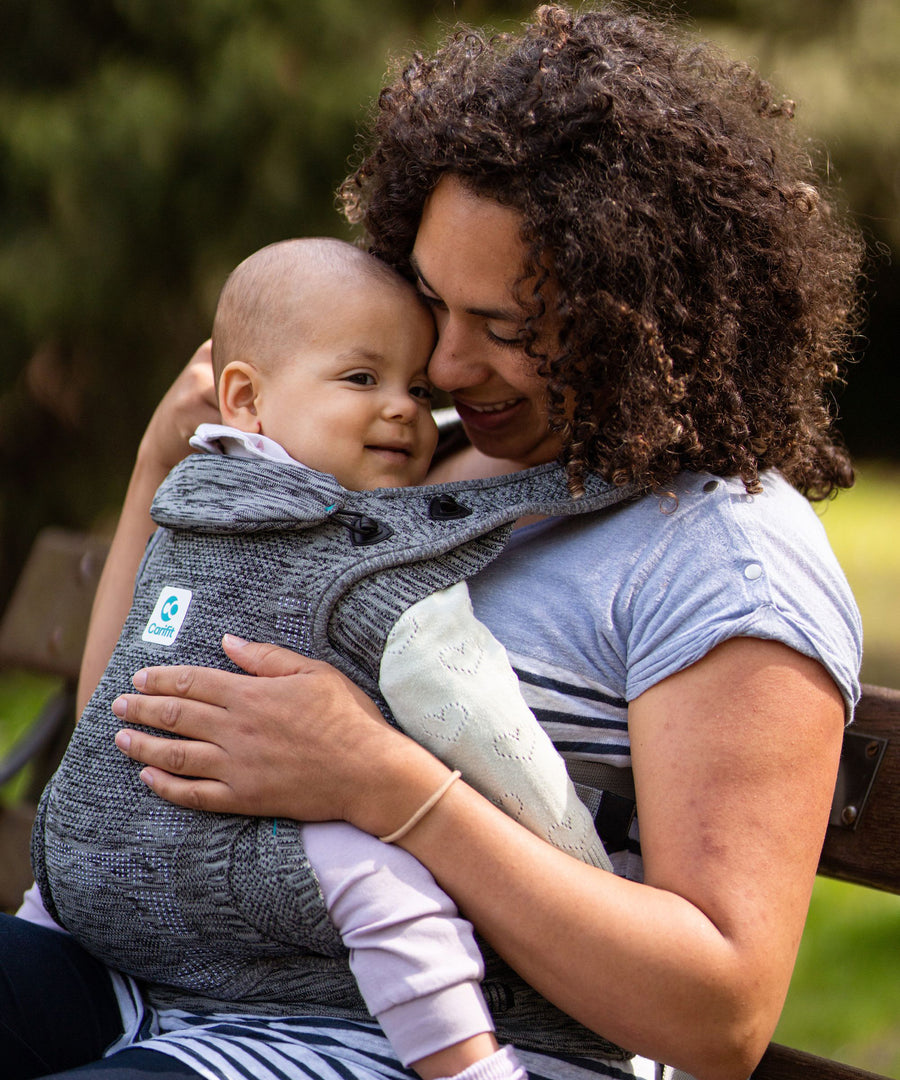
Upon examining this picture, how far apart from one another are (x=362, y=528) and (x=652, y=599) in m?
0.37

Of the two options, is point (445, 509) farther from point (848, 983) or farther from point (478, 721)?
point (848, 983)

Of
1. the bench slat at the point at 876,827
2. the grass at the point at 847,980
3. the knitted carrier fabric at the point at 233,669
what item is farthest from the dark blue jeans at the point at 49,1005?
the grass at the point at 847,980

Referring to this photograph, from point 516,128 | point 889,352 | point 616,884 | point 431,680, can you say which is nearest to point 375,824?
point 431,680

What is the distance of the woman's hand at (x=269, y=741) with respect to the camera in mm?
1331

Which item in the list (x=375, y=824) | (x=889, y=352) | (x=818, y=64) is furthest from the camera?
(x=889, y=352)

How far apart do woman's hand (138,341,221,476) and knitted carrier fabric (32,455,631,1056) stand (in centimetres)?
41

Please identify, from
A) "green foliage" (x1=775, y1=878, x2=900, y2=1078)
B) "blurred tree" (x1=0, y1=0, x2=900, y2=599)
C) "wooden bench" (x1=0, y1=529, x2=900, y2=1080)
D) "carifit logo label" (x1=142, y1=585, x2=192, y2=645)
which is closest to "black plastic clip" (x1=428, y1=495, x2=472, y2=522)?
"carifit logo label" (x1=142, y1=585, x2=192, y2=645)

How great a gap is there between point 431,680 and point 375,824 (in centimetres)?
17

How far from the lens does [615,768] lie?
1.48 metres

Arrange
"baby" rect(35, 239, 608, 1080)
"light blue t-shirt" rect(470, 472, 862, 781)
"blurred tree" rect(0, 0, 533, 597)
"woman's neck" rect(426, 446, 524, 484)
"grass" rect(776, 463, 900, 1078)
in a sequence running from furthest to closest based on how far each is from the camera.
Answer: "blurred tree" rect(0, 0, 533, 597)
"grass" rect(776, 463, 900, 1078)
"woman's neck" rect(426, 446, 524, 484)
"light blue t-shirt" rect(470, 472, 862, 781)
"baby" rect(35, 239, 608, 1080)

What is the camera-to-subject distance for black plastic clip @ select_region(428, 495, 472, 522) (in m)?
1.51

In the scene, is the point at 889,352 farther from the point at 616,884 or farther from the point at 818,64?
the point at 616,884

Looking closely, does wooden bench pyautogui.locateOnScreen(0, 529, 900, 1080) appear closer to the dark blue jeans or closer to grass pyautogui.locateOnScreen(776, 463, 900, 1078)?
the dark blue jeans

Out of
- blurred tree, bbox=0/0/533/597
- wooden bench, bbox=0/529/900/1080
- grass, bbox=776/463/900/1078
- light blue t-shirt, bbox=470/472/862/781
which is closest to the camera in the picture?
light blue t-shirt, bbox=470/472/862/781
